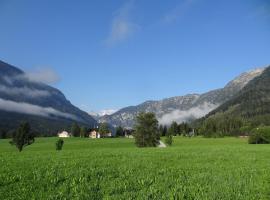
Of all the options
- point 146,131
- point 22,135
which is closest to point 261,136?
point 146,131

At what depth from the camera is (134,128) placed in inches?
4205

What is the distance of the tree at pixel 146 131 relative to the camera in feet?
347

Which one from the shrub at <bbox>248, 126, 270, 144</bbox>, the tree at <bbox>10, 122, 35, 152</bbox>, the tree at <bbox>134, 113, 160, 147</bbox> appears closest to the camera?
the tree at <bbox>10, 122, 35, 152</bbox>

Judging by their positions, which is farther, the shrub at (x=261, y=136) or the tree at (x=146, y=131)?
the shrub at (x=261, y=136)

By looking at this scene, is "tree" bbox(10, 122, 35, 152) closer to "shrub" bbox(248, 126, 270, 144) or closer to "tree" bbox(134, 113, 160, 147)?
"tree" bbox(134, 113, 160, 147)

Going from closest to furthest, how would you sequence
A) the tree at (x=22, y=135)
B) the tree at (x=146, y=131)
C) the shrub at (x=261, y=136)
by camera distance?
the tree at (x=22, y=135)
the tree at (x=146, y=131)
the shrub at (x=261, y=136)

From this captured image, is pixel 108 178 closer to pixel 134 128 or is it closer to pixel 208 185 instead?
pixel 208 185

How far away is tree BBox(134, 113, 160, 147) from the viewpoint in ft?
347

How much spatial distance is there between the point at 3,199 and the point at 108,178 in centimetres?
562

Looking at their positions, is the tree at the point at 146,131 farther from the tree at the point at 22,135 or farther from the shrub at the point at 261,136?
the shrub at the point at 261,136

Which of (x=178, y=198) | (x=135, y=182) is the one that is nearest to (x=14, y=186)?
(x=135, y=182)

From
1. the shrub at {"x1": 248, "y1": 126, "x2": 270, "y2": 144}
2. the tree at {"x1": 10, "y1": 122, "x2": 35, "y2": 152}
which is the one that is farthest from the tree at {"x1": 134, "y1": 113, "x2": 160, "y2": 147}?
the shrub at {"x1": 248, "y1": 126, "x2": 270, "y2": 144}

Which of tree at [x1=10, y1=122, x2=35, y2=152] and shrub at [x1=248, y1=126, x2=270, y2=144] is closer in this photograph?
tree at [x1=10, y1=122, x2=35, y2=152]

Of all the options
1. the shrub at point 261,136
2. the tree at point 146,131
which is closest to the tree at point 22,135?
the tree at point 146,131
